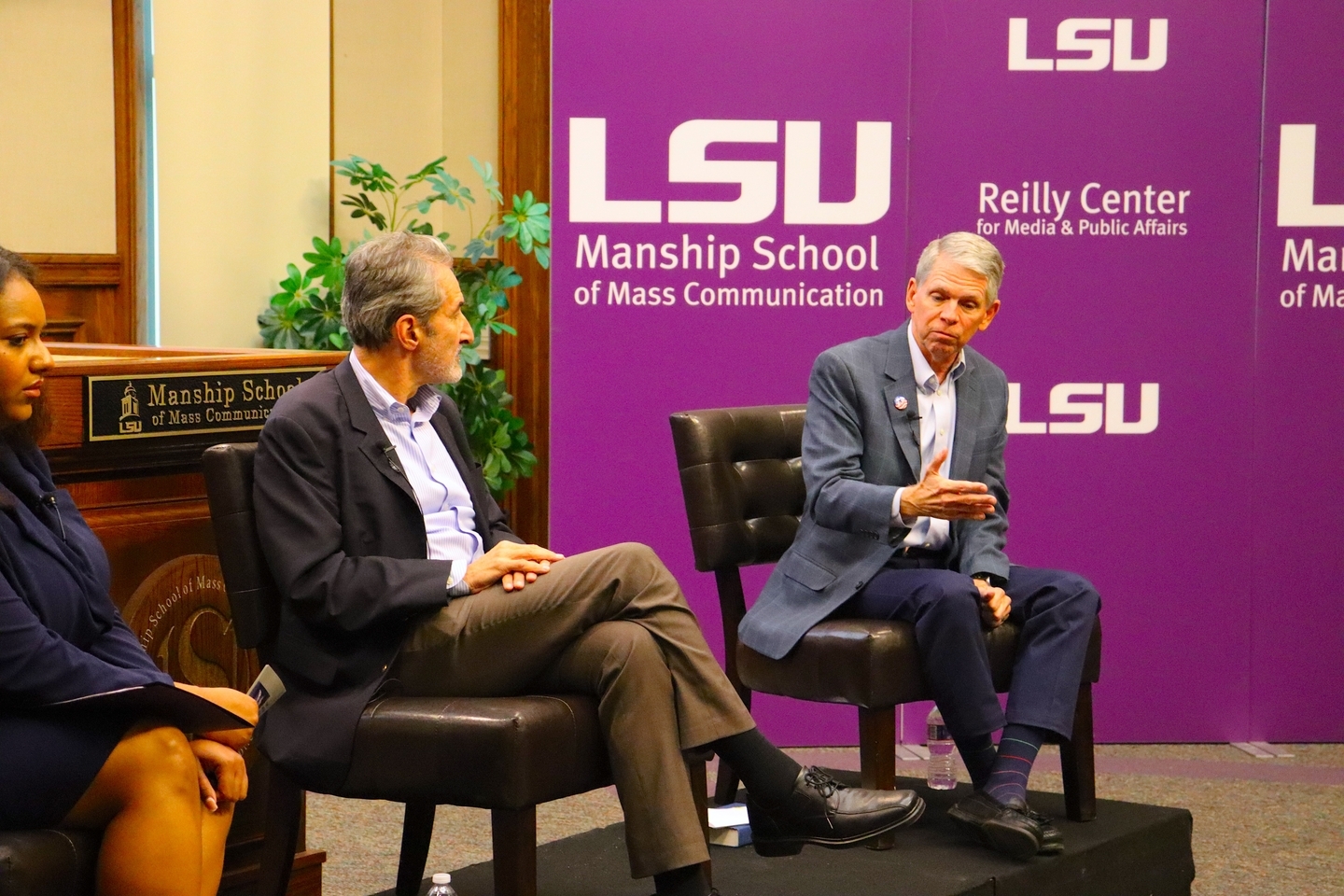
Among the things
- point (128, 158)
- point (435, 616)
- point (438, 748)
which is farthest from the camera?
point (128, 158)

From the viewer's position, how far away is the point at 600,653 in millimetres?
2645

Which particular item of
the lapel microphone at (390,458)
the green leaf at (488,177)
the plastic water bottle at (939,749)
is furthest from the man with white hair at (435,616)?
the green leaf at (488,177)

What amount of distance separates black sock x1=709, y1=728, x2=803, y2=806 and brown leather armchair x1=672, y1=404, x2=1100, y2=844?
410 millimetres

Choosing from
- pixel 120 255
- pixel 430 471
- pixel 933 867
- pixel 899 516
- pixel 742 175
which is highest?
pixel 742 175

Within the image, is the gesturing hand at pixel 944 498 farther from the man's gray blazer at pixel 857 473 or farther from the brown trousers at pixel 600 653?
the brown trousers at pixel 600 653

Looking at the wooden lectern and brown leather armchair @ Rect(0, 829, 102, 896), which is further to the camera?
the wooden lectern

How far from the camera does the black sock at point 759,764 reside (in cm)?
275

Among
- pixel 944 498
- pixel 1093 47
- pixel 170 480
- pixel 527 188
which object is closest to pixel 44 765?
pixel 170 480

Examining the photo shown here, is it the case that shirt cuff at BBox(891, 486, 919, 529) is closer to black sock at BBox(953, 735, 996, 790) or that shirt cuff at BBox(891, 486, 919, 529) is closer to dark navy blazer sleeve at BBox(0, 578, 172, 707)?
black sock at BBox(953, 735, 996, 790)

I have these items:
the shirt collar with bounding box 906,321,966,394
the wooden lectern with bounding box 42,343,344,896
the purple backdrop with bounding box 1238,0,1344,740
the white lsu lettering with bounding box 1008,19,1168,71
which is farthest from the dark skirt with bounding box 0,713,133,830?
the purple backdrop with bounding box 1238,0,1344,740

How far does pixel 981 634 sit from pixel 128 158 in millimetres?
3589

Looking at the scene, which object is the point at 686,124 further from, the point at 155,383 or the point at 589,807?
the point at 155,383

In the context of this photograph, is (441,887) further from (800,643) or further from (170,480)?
(800,643)

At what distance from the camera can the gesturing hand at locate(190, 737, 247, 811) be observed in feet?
7.54
